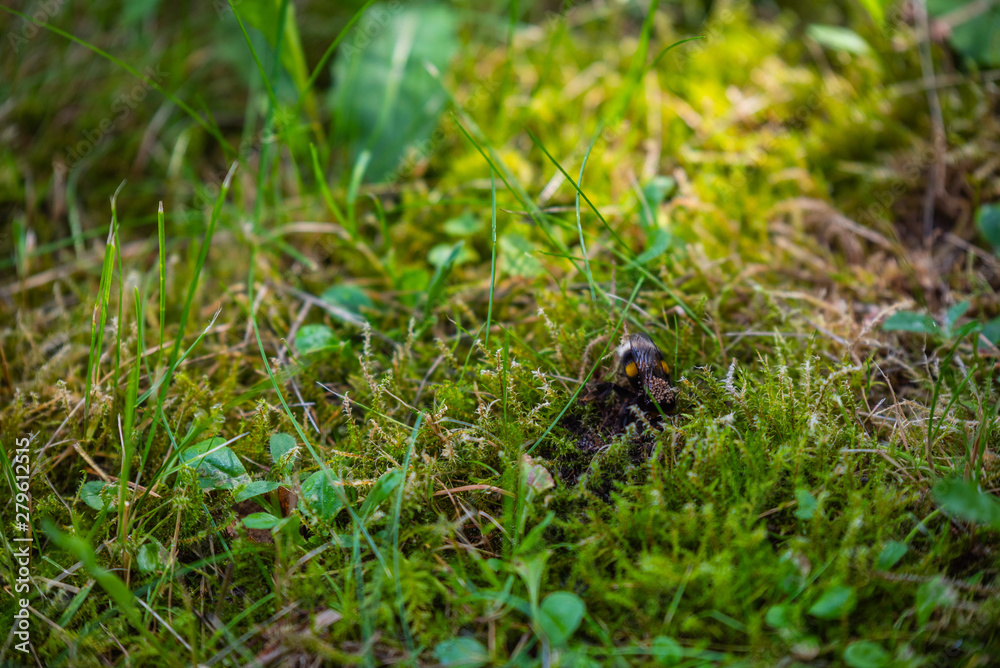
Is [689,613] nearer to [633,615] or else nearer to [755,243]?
[633,615]

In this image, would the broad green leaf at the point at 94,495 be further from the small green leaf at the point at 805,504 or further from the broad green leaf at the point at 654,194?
the broad green leaf at the point at 654,194

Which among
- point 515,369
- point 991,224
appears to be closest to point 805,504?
point 515,369

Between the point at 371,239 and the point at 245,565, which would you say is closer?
the point at 245,565

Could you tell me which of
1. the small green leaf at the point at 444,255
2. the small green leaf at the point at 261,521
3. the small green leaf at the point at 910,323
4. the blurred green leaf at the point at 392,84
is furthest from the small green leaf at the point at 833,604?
the blurred green leaf at the point at 392,84

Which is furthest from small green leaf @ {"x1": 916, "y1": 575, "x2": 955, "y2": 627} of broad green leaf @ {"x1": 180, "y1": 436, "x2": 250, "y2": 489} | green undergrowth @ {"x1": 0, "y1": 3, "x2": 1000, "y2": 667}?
broad green leaf @ {"x1": 180, "y1": 436, "x2": 250, "y2": 489}

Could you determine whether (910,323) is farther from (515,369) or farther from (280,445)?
(280,445)

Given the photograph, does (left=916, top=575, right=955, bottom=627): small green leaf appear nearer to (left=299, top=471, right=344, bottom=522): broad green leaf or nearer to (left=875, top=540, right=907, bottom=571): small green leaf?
(left=875, top=540, right=907, bottom=571): small green leaf

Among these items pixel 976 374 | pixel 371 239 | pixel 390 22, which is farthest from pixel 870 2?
pixel 371 239
